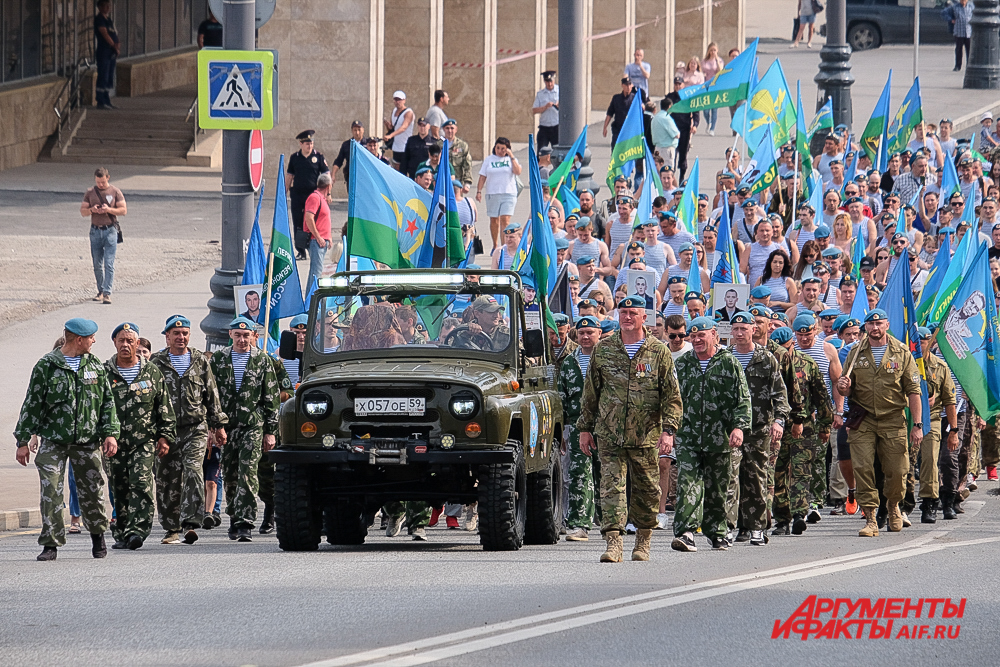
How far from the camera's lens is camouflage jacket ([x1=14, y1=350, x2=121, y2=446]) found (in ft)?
37.5

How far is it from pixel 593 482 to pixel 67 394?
4.06 meters

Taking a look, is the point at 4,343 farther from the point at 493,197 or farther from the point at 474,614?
the point at 474,614

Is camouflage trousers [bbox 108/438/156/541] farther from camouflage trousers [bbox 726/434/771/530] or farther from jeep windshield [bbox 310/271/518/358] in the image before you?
camouflage trousers [bbox 726/434/771/530]

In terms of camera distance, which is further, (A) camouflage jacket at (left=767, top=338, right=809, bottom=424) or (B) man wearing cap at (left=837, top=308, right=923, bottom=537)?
(B) man wearing cap at (left=837, top=308, right=923, bottom=537)

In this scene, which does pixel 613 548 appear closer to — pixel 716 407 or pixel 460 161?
pixel 716 407

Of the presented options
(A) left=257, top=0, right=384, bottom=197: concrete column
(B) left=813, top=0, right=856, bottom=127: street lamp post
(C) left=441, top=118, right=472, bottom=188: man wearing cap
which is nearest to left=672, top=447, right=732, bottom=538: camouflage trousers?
(C) left=441, top=118, right=472, bottom=188: man wearing cap

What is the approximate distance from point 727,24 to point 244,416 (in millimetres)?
40060

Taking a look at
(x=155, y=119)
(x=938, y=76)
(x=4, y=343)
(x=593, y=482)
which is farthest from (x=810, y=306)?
(x=938, y=76)

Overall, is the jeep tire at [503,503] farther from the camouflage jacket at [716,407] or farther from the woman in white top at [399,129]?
the woman in white top at [399,129]

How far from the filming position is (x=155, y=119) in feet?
120

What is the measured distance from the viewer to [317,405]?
450 inches

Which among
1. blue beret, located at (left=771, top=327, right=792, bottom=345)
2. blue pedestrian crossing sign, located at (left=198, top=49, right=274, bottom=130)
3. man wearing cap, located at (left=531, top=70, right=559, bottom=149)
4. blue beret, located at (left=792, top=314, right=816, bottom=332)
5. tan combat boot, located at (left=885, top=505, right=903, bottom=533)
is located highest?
man wearing cap, located at (left=531, top=70, right=559, bottom=149)

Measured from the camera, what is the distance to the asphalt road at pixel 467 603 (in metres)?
8.34

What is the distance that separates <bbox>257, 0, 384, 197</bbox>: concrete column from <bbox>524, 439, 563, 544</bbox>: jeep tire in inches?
694
